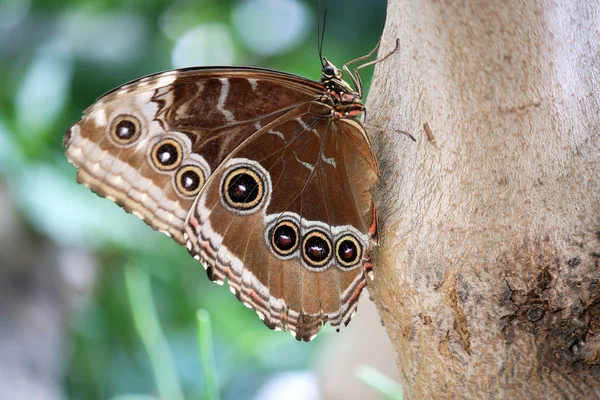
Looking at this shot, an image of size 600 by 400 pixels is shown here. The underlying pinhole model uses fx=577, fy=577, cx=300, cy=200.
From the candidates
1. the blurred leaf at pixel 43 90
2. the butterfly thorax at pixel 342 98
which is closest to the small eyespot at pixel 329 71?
the butterfly thorax at pixel 342 98

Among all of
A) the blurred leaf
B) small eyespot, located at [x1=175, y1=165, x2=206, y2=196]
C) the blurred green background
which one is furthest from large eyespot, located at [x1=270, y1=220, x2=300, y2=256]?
the blurred leaf

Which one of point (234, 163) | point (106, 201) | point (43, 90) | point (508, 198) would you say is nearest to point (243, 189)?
point (234, 163)

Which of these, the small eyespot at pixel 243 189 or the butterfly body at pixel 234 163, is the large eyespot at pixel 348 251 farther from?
the small eyespot at pixel 243 189

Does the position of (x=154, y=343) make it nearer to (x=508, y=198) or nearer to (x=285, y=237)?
(x=285, y=237)

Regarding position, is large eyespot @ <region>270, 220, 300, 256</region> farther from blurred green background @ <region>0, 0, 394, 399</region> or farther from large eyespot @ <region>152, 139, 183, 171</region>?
blurred green background @ <region>0, 0, 394, 399</region>

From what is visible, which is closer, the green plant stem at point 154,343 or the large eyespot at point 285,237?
the large eyespot at point 285,237

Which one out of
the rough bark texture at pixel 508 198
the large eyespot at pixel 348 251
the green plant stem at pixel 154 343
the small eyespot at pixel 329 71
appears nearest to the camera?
the rough bark texture at pixel 508 198
